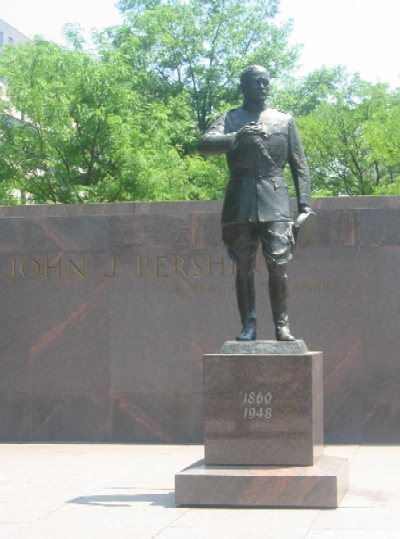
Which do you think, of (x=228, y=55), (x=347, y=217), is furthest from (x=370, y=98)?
(x=347, y=217)

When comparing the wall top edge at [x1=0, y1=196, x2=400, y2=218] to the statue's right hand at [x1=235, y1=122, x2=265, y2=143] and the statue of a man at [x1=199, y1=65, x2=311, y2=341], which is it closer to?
the statue of a man at [x1=199, y1=65, x2=311, y2=341]

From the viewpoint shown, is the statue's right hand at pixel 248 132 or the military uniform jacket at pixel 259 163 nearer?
the statue's right hand at pixel 248 132

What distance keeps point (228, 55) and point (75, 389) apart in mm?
34885

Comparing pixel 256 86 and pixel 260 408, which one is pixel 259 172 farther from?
pixel 260 408

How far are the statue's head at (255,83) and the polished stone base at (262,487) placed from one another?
9.63 ft

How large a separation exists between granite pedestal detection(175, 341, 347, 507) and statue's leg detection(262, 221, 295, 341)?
23 centimetres

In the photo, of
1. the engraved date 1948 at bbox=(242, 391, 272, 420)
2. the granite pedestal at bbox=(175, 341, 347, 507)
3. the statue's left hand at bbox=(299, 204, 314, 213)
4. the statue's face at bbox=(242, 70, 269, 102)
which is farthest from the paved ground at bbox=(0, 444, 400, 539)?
the statue's face at bbox=(242, 70, 269, 102)

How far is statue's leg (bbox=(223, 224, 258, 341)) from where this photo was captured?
9297mm

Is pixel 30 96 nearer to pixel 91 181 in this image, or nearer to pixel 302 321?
pixel 91 181

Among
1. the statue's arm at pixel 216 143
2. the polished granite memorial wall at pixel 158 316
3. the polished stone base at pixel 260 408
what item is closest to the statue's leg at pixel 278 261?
the polished stone base at pixel 260 408

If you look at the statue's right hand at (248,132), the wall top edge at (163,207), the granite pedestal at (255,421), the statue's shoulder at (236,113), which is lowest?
the granite pedestal at (255,421)

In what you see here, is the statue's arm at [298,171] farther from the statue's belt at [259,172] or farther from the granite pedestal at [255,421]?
the granite pedestal at [255,421]

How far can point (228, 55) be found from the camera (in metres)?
46.7

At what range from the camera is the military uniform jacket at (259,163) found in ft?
30.0
